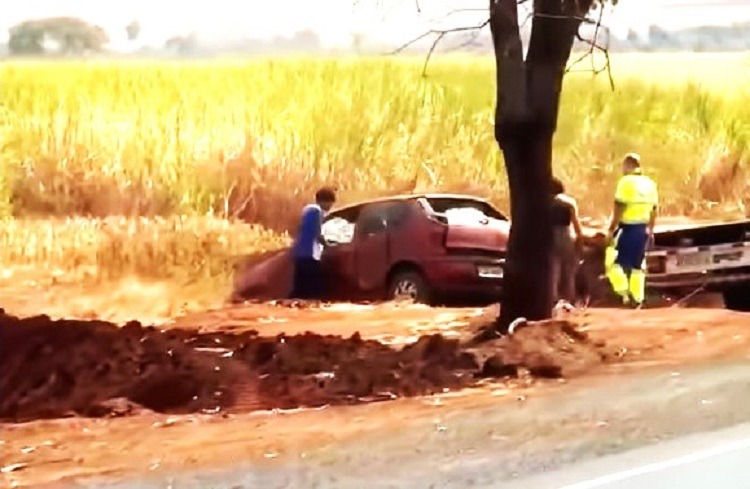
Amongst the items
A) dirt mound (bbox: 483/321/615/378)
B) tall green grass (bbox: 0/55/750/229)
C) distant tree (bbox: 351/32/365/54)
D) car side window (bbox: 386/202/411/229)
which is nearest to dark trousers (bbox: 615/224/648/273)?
tall green grass (bbox: 0/55/750/229)

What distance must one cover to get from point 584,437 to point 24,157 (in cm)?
182

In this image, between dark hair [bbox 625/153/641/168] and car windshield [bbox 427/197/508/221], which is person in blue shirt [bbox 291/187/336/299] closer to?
car windshield [bbox 427/197/508/221]

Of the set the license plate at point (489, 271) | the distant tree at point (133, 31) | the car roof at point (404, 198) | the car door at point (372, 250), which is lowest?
the license plate at point (489, 271)

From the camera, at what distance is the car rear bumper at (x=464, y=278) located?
12.6 ft

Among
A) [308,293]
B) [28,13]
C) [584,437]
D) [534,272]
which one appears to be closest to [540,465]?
[584,437]

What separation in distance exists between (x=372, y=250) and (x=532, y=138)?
23.3 inches

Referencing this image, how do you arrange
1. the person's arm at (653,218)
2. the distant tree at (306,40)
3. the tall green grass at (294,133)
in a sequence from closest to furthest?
the tall green grass at (294,133) < the distant tree at (306,40) < the person's arm at (653,218)

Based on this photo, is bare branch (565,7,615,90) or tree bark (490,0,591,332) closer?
tree bark (490,0,591,332)

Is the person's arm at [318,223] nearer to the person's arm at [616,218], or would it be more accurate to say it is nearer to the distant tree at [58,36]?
the distant tree at [58,36]

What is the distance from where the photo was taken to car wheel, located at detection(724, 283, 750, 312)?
4434 millimetres

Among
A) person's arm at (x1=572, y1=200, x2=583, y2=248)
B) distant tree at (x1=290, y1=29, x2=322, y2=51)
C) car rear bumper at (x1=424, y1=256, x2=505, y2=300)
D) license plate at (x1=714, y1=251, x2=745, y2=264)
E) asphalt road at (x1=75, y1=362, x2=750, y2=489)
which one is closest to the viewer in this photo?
asphalt road at (x1=75, y1=362, x2=750, y2=489)

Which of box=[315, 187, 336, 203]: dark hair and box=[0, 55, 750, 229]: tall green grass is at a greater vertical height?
box=[0, 55, 750, 229]: tall green grass

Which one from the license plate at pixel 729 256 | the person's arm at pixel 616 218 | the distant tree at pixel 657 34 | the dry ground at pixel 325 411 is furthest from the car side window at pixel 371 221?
the license plate at pixel 729 256

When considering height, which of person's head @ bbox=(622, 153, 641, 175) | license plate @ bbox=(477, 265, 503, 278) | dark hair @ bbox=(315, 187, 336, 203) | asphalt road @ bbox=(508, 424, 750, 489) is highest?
person's head @ bbox=(622, 153, 641, 175)
